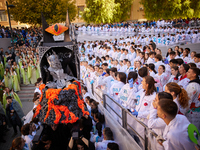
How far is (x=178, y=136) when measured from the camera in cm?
229

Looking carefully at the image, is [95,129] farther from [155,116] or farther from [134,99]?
[155,116]

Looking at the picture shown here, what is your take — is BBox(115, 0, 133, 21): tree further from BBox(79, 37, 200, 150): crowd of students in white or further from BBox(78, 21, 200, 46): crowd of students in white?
BBox(79, 37, 200, 150): crowd of students in white

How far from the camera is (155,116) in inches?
111

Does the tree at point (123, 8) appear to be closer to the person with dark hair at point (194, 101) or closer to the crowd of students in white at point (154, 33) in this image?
the crowd of students in white at point (154, 33)

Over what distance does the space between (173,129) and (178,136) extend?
0.36 feet

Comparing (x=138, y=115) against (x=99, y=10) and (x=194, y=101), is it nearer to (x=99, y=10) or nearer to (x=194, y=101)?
(x=194, y=101)

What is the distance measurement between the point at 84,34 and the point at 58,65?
70.9ft

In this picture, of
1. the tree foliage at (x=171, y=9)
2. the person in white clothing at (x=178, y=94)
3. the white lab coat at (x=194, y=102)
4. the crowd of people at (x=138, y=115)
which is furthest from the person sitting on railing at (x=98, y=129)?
the tree foliage at (x=171, y=9)

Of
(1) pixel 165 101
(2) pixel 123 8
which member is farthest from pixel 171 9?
(1) pixel 165 101

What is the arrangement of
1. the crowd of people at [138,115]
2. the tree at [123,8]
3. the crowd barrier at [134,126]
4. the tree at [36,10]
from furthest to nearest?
1. the tree at [123,8]
2. the tree at [36,10]
3. the crowd barrier at [134,126]
4. the crowd of people at [138,115]

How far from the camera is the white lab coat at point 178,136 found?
2244 millimetres

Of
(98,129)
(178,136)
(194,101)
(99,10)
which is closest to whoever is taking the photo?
(178,136)

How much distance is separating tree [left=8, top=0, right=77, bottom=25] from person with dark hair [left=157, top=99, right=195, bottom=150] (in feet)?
63.0

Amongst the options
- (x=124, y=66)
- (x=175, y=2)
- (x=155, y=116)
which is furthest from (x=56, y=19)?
(x=175, y=2)
